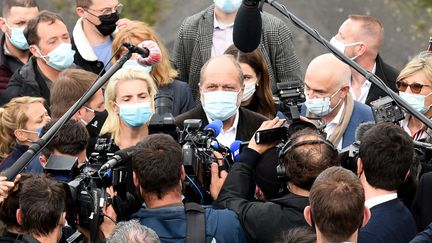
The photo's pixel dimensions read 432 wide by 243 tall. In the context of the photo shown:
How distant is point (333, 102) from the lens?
9.59 metres

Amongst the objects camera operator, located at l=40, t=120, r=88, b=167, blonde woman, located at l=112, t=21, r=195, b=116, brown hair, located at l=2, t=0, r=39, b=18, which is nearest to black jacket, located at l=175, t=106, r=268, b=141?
blonde woman, located at l=112, t=21, r=195, b=116

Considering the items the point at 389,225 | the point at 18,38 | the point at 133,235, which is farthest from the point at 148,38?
the point at 133,235

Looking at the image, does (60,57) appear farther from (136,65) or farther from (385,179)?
(385,179)

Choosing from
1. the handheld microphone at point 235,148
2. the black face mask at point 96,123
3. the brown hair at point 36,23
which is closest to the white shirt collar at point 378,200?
the handheld microphone at point 235,148

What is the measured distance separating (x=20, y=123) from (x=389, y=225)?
10.9 feet

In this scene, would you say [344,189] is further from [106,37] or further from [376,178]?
[106,37]

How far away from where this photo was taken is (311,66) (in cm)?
968

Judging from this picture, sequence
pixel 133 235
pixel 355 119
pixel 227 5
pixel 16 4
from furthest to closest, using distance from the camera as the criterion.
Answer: pixel 16 4, pixel 227 5, pixel 355 119, pixel 133 235

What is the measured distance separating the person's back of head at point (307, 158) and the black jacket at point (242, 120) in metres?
1.81

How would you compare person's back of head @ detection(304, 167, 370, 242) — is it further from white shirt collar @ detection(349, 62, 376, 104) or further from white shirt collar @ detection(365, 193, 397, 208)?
white shirt collar @ detection(349, 62, 376, 104)

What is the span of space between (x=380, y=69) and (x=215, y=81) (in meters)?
2.27

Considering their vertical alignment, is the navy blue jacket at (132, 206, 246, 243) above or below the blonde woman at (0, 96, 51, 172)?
above

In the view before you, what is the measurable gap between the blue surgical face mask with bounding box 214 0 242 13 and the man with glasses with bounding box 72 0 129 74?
0.83m

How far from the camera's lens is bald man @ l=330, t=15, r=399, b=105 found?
10906mm
